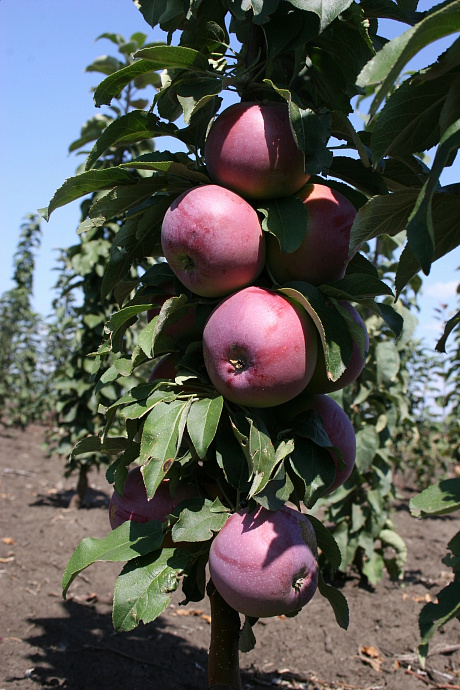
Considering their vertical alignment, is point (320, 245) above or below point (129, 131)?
below

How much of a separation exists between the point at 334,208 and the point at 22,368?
12347 millimetres

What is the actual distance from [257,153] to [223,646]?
1.07m

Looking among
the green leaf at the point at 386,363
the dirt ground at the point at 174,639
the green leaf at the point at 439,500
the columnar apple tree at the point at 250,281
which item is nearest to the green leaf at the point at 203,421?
the columnar apple tree at the point at 250,281

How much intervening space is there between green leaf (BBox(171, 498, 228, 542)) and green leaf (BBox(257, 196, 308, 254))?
0.53m

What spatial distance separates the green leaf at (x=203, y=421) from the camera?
102 centimetres

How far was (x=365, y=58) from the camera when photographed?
118cm

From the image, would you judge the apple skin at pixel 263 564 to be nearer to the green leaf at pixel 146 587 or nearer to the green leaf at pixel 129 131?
the green leaf at pixel 146 587

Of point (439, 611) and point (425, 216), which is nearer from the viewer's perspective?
point (425, 216)

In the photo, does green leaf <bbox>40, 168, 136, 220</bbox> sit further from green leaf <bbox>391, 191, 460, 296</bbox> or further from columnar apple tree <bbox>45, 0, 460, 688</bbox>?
green leaf <bbox>391, 191, 460, 296</bbox>

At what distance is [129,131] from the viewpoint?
1.22 meters

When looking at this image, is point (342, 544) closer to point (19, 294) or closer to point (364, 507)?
point (364, 507)

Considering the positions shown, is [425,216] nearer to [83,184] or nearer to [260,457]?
[260,457]

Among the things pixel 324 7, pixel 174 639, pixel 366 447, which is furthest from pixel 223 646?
pixel 366 447

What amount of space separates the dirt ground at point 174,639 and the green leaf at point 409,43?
7.61ft
